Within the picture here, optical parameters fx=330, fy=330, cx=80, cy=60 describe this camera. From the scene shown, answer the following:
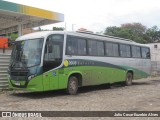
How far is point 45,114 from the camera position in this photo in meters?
9.44

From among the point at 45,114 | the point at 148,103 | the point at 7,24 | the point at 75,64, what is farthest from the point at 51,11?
the point at 45,114

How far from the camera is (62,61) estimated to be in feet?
47.1

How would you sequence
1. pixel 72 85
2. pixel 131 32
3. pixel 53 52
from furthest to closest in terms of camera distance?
1. pixel 131 32
2. pixel 72 85
3. pixel 53 52

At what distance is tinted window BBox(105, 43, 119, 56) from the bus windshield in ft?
18.1

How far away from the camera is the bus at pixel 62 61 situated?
13.5 metres

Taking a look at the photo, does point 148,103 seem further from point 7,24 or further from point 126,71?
point 7,24

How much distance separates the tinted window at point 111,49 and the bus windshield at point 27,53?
5508 millimetres

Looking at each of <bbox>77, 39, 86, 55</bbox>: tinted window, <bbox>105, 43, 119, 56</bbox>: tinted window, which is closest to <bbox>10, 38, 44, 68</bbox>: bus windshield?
<bbox>77, 39, 86, 55</bbox>: tinted window

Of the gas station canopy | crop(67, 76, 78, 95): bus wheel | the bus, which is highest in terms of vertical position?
the gas station canopy

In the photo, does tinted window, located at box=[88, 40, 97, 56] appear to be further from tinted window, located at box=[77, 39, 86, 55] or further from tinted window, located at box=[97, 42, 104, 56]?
tinted window, located at box=[77, 39, 86, 55]

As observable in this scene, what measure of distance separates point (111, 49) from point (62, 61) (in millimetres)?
5329

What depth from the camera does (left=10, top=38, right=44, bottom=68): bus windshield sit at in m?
13.5

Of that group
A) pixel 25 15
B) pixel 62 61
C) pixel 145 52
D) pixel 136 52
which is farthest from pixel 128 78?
pixel 25 15

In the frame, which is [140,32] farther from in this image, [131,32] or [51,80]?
[51,80]
